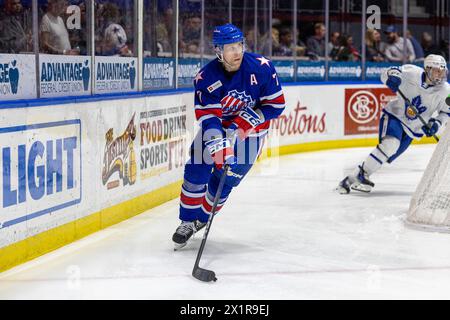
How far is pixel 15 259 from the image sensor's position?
396cm

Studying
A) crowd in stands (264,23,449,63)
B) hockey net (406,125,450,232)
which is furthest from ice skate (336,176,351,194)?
crowd in stands (264,23,449,63)

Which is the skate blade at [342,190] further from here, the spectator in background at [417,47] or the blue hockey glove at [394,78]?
the spectator in background at [417,47]

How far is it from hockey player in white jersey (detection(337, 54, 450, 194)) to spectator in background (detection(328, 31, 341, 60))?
13.1 feet

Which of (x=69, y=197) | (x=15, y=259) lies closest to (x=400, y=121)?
(x=69, y=197)

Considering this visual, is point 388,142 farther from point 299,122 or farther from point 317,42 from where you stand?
point 317,42

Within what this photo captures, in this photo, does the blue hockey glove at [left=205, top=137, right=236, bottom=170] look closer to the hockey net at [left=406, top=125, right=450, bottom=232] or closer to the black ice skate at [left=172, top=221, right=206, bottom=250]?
the black ice skate at [left=172, top=221, right=206, bottom=250]

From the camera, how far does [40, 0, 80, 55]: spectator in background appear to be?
15.0ft

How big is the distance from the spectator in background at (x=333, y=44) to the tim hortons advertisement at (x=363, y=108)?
21.4 inches

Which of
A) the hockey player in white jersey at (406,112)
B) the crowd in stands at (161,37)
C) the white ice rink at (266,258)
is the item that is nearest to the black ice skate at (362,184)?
the hockey player in white jersey at (406,112)

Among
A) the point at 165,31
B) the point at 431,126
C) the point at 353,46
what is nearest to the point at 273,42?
the point at 353,46

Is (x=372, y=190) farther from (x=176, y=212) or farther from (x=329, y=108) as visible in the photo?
(x=329, y=108)

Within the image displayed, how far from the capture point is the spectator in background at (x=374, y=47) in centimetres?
1087

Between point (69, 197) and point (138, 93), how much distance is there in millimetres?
1350
